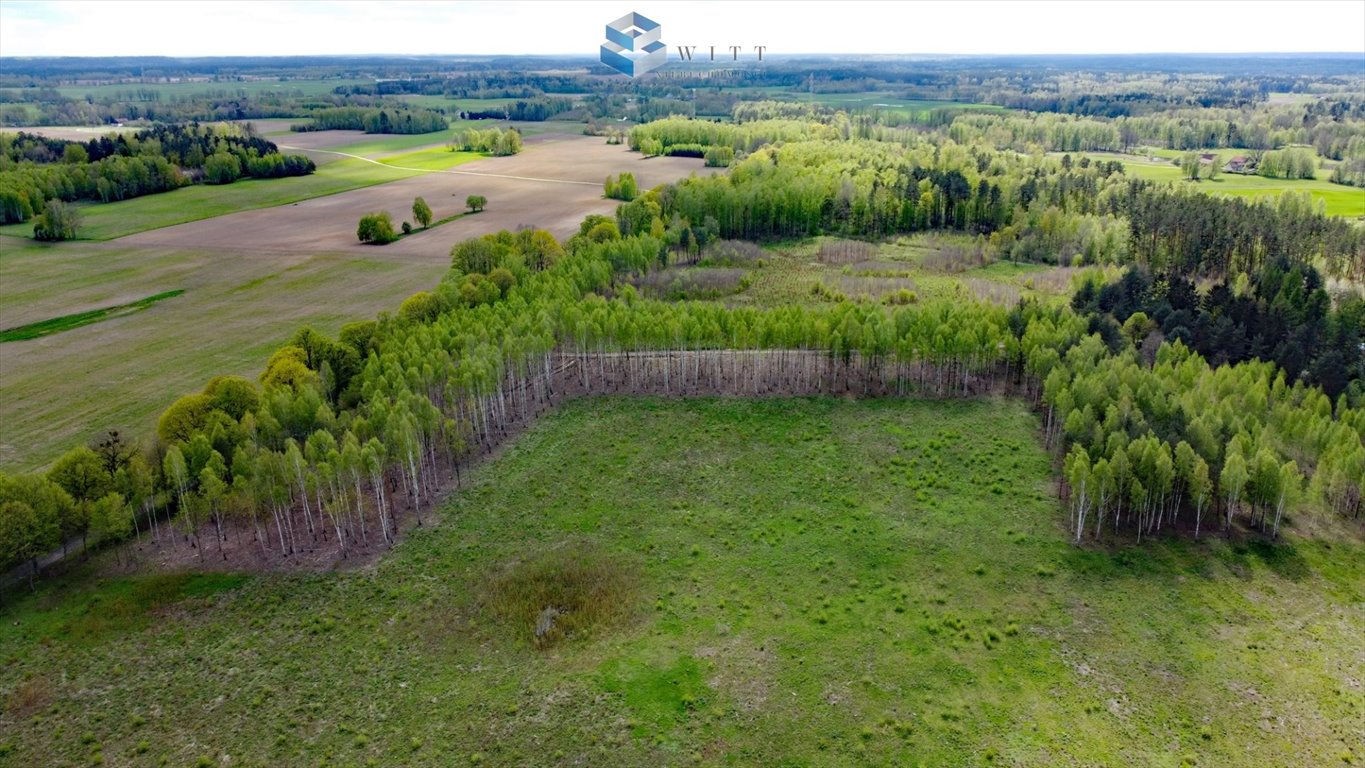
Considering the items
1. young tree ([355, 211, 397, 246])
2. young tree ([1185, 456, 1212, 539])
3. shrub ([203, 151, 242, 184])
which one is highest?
shrub ([203, 151, 242, 184])

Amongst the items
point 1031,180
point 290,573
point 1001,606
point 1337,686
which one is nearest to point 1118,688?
point 1001,606

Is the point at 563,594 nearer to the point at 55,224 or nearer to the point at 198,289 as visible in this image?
the point at 198,289

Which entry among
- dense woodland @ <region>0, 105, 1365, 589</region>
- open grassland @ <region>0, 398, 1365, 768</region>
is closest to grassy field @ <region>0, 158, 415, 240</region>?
dense woodland @ <region>0, 105, 1365, 589</region>

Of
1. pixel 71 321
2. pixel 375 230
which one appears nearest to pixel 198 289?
pixel 71 321

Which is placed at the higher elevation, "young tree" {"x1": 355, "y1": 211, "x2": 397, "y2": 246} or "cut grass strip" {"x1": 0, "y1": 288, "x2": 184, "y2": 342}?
"young tree" {"x1": 355, "y1": 211, "x2": 397, "y2": 246}

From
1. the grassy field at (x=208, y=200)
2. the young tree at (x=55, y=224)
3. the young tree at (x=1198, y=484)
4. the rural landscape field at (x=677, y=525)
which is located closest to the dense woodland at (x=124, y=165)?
the grassy field at (x=208, y=200)

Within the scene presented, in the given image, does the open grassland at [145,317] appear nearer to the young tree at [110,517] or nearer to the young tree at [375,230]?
the young tree at [375,230]

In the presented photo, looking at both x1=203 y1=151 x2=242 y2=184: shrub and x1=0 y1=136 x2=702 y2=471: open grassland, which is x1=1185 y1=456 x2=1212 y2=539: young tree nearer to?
x1=0 y1=136 x2=702 y2=471: open grassland
